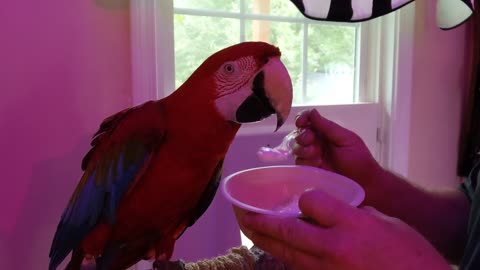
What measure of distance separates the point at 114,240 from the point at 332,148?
426 mm

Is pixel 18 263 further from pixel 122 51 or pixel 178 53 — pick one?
pixel 178 53

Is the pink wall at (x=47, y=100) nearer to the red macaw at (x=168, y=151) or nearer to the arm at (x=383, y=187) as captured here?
the red macaw at (x=168, y=151)

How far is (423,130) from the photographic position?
1.38 m

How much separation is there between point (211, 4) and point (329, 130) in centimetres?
52

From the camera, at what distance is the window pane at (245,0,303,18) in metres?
1.16

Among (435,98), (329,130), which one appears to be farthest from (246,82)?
(435,98)

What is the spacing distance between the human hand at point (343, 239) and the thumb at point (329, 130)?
35cm

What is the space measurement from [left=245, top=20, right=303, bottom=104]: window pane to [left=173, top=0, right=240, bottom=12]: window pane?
2.3 inches

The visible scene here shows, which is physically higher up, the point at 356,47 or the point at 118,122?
the point at 356,47

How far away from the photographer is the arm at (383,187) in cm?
77

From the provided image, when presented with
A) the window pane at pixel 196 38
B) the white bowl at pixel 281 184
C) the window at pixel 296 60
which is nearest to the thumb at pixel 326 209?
the white bowl at pixel 281 184

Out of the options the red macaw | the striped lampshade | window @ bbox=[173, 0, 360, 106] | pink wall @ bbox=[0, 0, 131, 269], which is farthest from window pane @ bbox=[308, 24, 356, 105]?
the red macaw

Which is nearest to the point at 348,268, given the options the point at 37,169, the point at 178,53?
the point at 37,169

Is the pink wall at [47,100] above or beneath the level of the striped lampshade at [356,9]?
beneath
